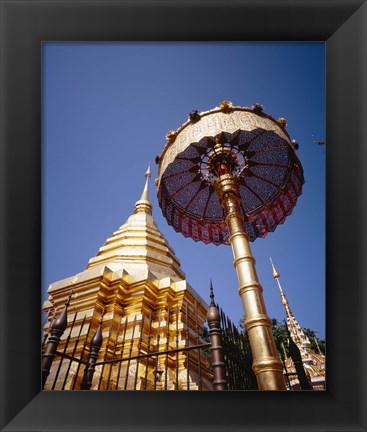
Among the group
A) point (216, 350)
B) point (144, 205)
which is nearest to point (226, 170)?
point (216, 350)

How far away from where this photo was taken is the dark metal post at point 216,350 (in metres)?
2.18

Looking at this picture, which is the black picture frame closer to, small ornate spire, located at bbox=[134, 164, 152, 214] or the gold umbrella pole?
the gold umbrella pole

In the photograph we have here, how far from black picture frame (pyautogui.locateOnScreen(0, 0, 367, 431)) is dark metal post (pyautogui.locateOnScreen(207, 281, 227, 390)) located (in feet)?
0.80

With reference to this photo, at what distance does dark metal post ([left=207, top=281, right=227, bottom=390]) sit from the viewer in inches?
85.7

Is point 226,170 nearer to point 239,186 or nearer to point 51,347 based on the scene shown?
point 239,186

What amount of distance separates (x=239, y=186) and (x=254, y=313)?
2.05 meters

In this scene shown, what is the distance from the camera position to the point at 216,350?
229 centimetres
